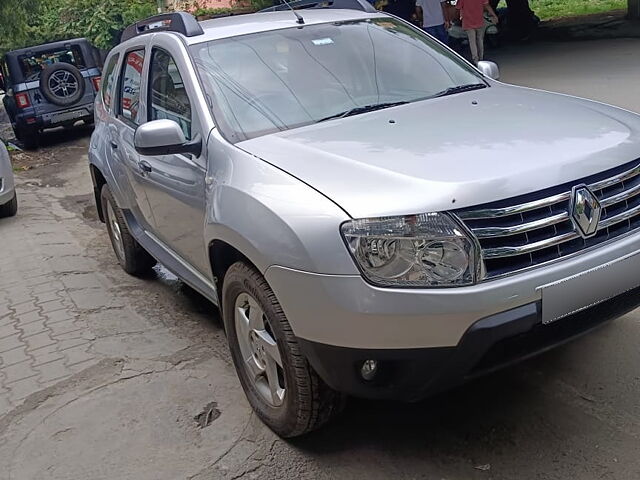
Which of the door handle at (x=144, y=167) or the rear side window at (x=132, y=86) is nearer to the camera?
the door handle at (x=144, y=167)

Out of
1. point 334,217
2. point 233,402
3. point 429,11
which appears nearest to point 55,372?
point 233,402

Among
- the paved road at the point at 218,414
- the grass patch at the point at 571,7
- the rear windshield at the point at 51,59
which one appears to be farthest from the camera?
the grass patch at the point at 571,7

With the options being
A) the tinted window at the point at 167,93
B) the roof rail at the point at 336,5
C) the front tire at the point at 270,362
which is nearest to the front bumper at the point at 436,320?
the front tire at the point at 270,362

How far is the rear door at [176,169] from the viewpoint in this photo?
3746 millimetres

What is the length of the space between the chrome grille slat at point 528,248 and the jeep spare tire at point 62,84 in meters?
12.7

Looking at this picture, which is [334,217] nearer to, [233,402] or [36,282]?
[233,402]

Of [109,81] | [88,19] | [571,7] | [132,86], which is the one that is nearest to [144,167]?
[132,86]

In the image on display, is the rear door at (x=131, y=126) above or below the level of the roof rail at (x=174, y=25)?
below

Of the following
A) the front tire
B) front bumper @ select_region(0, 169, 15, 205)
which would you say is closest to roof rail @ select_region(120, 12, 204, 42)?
the front tire

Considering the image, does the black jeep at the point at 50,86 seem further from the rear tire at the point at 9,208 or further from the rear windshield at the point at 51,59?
the rear tire at the point at 9,208

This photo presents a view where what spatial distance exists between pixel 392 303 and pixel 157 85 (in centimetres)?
244

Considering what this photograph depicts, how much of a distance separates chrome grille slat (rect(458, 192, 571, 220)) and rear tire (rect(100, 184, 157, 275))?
3.37 m

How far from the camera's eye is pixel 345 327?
8.75 ft

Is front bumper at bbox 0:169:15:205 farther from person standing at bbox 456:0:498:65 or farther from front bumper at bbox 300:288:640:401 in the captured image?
person standing at bbox 456:0:498:65
